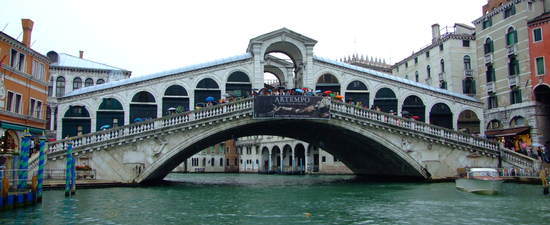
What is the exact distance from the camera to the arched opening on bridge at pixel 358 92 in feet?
124

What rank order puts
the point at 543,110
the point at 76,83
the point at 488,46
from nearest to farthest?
the point at 543,110, the point at 488,46, the point at 76,83

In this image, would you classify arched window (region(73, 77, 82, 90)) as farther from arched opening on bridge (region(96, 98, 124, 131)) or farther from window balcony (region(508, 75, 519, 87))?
window balcony (region(508, 75, 519, 87))

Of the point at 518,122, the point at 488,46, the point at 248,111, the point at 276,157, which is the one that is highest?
the point at 488,46

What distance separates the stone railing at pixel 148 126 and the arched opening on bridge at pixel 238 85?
5.84m

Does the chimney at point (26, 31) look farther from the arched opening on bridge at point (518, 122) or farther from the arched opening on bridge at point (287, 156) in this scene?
the arched opening on bridge at point (287, 156)

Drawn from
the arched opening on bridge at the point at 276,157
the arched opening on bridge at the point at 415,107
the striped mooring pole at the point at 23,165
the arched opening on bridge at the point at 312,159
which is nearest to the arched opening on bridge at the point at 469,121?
the arched opening on bridge at the point at 415,107

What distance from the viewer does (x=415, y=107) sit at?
126 ft

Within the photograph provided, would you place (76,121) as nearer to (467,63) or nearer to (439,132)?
(439,132)

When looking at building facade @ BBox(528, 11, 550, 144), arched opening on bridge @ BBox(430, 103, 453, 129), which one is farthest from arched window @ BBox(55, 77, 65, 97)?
building facade @ BBox(528, 11, 550, 144)

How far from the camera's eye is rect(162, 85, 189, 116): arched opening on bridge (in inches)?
1387

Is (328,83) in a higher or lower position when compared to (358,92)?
higher

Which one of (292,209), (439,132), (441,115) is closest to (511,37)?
(441,115)

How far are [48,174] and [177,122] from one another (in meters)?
8.10

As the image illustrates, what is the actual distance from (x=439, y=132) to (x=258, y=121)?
1296 cm
